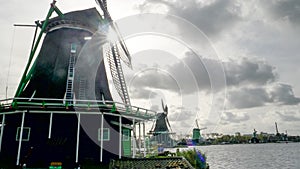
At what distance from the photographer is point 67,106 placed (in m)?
14.5

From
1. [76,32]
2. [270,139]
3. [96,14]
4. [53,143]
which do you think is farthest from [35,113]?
[270,139]

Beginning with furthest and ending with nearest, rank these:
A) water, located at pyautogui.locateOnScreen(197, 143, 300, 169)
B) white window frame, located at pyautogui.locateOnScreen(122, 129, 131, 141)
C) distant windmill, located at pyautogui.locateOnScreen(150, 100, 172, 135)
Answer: distant windmill, located at pyautogui.locateOnScreen(150, 100, 172, 135)
water, located at pyautogui.locateOnScreen(197, 143, 300, 169)
white window frame, located at pyautogui.locateOnScreen(122, 129, 131, 141)

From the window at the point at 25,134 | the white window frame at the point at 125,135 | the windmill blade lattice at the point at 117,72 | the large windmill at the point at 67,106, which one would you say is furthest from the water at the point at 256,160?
the window at the point at 25,134

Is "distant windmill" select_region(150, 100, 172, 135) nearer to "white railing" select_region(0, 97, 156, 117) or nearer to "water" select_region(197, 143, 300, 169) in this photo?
"water" select_region(197, 143, 300, 169)

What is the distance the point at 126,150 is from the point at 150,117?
347 centimetres

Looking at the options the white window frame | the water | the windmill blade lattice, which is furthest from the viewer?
the water

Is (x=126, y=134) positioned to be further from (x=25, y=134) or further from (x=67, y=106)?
(x=25, y=134)

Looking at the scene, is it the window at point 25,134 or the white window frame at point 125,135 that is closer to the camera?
the window at point 25,134

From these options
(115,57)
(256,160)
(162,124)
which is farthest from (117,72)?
(162,124)

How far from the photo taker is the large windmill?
48.2 ft

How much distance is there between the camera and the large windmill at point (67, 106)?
48.2 feet

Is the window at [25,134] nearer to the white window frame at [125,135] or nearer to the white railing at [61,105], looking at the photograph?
the white railing at [61,105]

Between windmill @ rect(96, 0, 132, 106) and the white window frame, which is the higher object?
windmill @ rect(96, 0, 132, 106)

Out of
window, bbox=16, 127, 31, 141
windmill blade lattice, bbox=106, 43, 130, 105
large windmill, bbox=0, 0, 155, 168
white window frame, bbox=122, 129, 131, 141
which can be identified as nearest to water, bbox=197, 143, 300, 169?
white window frame, bbox=122, 129, 131, 141
